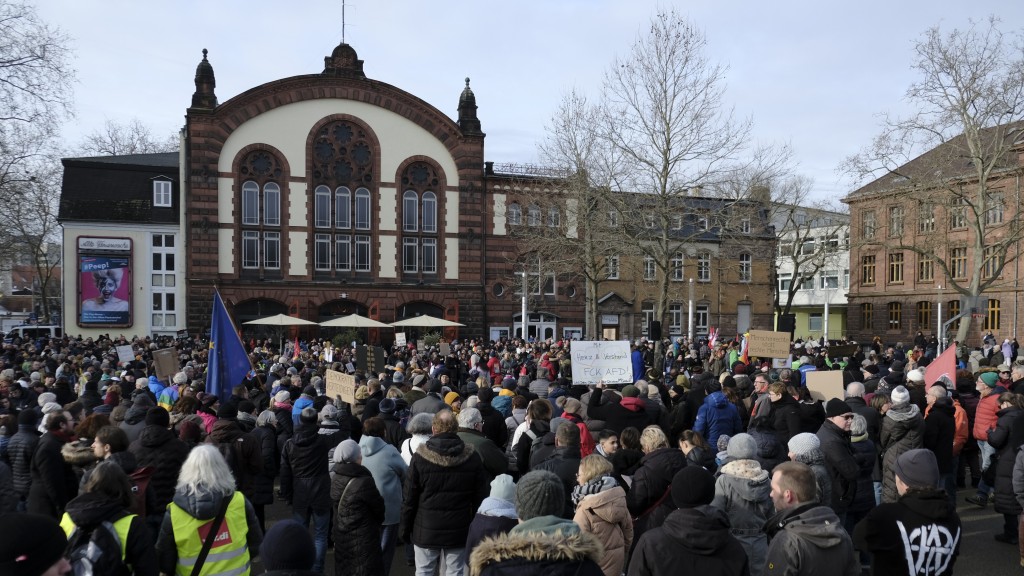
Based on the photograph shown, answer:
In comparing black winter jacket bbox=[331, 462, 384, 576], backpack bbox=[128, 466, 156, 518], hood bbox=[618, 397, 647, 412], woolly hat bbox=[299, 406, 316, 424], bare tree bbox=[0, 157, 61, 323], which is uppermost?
bare tree bbox=[0, 157, 61, 323]

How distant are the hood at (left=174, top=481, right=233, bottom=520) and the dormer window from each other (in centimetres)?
3865

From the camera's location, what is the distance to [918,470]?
4.43 meters

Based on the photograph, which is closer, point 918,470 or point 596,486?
point 918,470

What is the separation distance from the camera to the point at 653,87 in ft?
78.2

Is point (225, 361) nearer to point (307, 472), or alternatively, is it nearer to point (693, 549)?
point (307, 472)

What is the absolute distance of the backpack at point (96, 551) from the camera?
153 inches

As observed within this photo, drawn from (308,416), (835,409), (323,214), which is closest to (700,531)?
(835,409)

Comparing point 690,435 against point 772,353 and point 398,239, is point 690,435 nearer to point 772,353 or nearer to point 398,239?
point 772,353

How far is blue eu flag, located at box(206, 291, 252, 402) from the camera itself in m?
11.7

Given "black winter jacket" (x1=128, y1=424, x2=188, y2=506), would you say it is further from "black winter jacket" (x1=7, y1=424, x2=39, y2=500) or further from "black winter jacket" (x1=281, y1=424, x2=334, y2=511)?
"black winter jacket" (x1=7, y1=424, x2=39, y2=500)

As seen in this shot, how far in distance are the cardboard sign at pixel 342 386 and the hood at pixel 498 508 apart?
5.78 m

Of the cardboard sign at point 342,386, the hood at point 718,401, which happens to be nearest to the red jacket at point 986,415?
the hood at point 718,401

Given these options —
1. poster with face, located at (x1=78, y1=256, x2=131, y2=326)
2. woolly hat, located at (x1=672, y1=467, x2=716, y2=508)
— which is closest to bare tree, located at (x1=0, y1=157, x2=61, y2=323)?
poster with face, located at (x1=78, y1=256, x2=131, y2=326)

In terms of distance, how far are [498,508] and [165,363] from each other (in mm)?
11390
